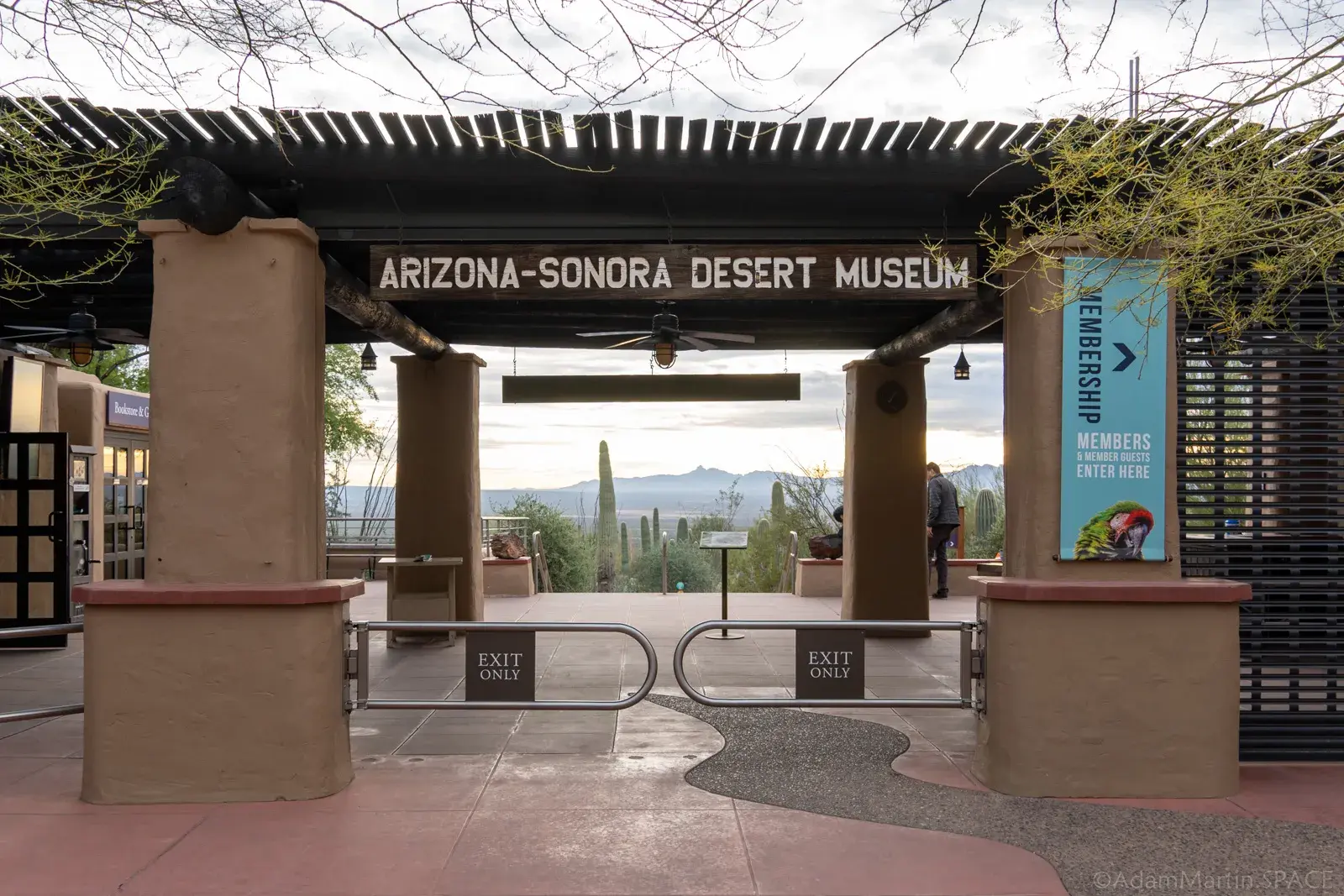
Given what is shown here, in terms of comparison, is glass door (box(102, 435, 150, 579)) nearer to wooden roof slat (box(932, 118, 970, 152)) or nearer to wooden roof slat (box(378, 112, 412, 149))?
wooden roof slat (box(378, 112, 412, 149))

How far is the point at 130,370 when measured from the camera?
30500 mm

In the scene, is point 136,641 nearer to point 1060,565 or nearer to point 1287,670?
point 1060,565

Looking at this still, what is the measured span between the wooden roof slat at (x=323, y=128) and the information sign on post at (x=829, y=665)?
3.74 metres

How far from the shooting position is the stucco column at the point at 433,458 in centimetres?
1220

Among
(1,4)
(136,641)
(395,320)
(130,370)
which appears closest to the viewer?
(1,4)

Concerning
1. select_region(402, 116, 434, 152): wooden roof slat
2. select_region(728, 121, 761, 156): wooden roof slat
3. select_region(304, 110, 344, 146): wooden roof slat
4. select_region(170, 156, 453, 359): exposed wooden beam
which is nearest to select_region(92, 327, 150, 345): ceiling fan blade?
select_region(170, 156, 453, 359): exposed wooden beam

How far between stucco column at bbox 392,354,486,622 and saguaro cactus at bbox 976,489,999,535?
13.8 metres

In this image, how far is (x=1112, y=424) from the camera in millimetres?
6266

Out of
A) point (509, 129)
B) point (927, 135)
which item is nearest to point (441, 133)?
point (509, 129)

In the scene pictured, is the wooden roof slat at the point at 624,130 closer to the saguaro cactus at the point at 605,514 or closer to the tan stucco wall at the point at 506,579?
the tan stucco wall at the point at 506,579

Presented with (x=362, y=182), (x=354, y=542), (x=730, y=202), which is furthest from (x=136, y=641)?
(x=354, y=542)

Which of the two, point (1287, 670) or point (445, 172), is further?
point (1287, 670)

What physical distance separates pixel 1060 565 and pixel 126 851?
4.86m

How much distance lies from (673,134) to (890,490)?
6.98 meters
